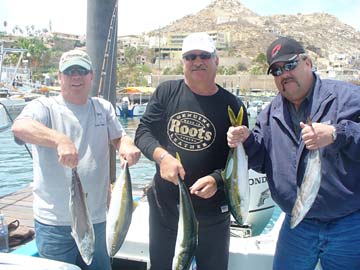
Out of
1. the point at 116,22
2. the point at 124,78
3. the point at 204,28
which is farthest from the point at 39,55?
the point at 204,28

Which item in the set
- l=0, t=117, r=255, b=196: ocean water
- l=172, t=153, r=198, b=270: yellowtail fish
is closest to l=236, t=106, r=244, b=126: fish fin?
l=172, t=153, r=198, b=270: yellowtail fish

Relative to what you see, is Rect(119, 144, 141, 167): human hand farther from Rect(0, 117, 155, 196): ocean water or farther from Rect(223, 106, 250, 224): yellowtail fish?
Rect(0, 117, 155, 196): ocean water

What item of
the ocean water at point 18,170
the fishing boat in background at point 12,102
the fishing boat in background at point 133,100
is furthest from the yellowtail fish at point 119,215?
the fishing boat in background at point 133,100

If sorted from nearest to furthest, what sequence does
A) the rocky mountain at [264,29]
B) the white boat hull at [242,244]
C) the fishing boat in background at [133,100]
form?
the white boat hull at [242,244], the fishing boat in background at [133,100], the rocky mountain at [264,29]

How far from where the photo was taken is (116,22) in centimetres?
418

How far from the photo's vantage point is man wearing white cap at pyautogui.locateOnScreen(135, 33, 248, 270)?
2664 millimetres

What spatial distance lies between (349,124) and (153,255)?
158 cm

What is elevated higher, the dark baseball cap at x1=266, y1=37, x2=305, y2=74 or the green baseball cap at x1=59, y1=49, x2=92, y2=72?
the dark baseball cap at x1=266, y1=37, x2=305, y2=74

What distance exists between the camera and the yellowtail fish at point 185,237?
2.21 meters

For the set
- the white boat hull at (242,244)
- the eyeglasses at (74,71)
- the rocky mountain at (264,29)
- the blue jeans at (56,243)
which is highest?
the rocky mountain at (264,29)

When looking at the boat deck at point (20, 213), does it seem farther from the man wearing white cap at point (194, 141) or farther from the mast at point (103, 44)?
the man wearing white cap at point (194, 141)

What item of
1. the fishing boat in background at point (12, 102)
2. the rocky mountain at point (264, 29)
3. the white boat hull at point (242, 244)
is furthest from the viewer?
the rocky mountain at point (264, 29)

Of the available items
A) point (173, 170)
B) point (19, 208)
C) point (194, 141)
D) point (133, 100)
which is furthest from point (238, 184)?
point (133, 100)

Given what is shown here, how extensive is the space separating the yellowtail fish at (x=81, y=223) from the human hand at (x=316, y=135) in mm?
1239
